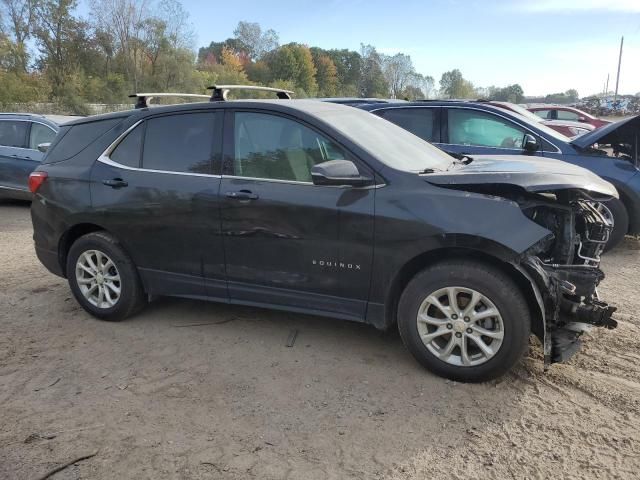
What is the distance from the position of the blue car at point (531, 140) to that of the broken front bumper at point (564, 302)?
317 centimetres

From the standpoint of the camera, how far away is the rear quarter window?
183 inches

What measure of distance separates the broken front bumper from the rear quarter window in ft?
11.6

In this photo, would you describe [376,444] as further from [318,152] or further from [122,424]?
[318,152]

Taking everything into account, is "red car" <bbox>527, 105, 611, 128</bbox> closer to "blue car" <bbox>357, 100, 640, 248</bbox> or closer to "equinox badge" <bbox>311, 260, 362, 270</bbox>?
"blue car" <bbox>357, 100, 640, 248</bbox>

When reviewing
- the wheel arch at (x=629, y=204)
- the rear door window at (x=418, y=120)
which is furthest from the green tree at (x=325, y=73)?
the wheel arch at (x=629, y=204)

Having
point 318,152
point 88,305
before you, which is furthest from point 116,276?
point 318,152

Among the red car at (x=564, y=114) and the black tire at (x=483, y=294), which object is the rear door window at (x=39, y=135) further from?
the red car at (x=564, y=114)

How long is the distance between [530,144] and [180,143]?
4.21m

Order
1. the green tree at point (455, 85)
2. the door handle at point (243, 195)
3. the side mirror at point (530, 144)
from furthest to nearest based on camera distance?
the green tree at point (455, 85), the side mirror at point (530, 144), the door handle at point (243, 195)

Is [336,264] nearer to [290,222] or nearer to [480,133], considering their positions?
[290,222]

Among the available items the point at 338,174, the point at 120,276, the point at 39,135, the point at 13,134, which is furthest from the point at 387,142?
the point at 13,134

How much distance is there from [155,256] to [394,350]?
202cm

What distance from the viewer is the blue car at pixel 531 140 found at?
6301mm

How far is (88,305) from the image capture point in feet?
15.3
